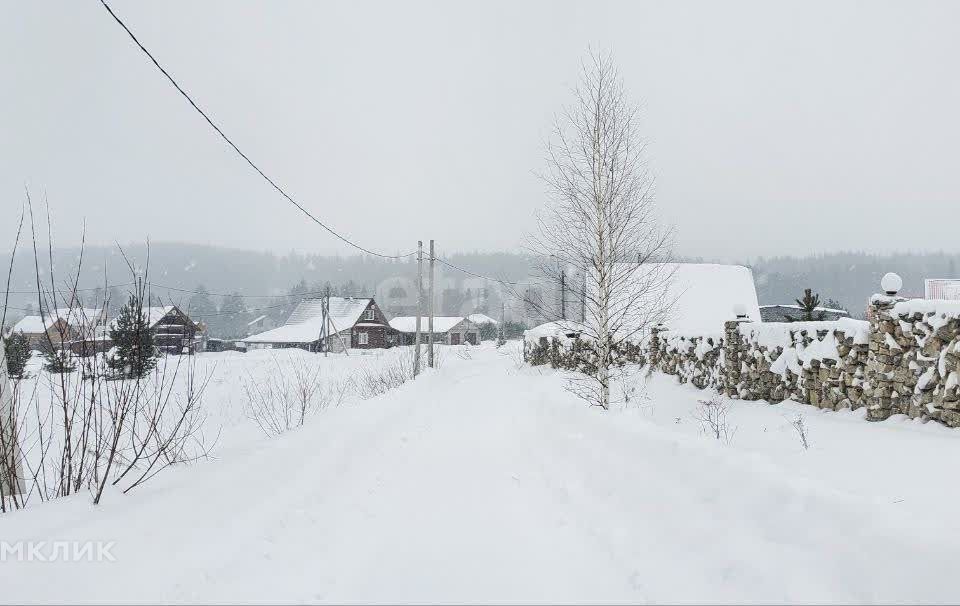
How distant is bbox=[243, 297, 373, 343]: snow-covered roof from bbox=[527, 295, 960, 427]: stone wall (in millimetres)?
44243

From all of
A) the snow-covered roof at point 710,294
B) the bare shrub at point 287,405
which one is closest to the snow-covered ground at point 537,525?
the bare shrub at point 287,405

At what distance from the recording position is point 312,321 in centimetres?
5425

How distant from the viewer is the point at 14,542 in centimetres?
292

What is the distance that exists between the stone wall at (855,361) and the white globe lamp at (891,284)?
28 centimetres

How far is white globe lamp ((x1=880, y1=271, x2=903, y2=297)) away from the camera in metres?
6.79

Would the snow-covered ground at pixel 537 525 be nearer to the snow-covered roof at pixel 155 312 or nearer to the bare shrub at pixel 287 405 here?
the snow-covered roof at pixel 155 312

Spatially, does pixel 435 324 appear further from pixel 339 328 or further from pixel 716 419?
pixel 716 419

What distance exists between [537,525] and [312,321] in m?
54.2

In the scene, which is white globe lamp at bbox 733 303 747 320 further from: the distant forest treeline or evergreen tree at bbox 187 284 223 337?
evergreen tree at bbox 187 284 223 337

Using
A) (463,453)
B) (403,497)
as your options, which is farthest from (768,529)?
(463,453)

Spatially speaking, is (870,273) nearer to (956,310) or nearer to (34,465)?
(956,310)

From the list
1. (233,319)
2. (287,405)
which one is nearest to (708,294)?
(287,405)

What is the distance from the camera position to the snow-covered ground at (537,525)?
2490 millimetres

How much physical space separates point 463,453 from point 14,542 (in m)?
4.05
